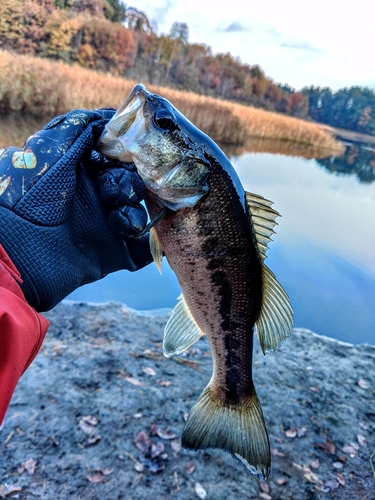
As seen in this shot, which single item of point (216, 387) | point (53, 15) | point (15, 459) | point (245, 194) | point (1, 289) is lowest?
point (15, 459)

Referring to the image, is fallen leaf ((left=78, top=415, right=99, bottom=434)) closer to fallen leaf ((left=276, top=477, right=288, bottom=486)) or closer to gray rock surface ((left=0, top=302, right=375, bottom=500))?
gray rock surface ((left=0, top=302, right=375, bottom=500))

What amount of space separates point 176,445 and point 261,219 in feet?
7.97

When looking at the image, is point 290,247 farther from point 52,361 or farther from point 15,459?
point 15,459

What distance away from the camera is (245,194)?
192 centimetres

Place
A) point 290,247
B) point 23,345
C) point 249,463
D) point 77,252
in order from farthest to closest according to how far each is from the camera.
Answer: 1. point 290,247
2. point 77,252
3. point 249,463
4. point 23,345

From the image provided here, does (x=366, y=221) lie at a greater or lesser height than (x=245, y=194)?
lesser

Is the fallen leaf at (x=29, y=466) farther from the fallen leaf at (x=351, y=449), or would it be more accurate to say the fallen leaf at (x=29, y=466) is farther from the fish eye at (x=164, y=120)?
the fallen leaf at (x=351, y=449)

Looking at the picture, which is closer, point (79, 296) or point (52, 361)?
point (52, 361)

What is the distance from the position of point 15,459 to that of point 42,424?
35 centimetres

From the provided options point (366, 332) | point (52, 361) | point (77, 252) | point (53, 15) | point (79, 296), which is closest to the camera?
point (77, 252)

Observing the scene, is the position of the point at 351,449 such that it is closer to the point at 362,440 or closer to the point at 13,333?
the point at 362,440

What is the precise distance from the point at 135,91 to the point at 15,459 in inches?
114

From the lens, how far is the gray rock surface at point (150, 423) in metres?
2.96

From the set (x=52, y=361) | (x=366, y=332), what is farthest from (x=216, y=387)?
(x=366, y=332)
